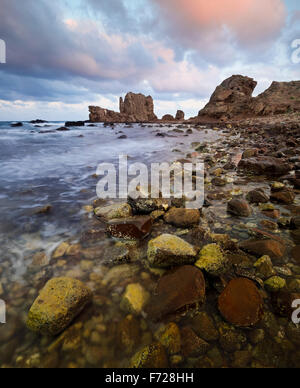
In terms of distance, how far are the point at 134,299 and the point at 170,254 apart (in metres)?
0.50

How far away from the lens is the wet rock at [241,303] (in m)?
1.30

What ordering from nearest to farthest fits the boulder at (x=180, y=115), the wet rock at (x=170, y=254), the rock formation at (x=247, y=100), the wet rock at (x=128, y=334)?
the wet rock at (x=128, y=334) → the wet rock at (x=170, y=254) → the rock formation at (x=247, y=100) → the boulder at (x=180, y=115)

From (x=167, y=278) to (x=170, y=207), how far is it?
147cm

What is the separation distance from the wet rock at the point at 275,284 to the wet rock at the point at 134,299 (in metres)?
1.01

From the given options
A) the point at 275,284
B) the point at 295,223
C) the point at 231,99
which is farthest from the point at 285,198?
the point at 231,99

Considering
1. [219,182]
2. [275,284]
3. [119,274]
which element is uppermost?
[219,182]

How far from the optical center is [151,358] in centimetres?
114

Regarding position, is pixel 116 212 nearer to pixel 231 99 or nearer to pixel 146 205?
pixel 146 205

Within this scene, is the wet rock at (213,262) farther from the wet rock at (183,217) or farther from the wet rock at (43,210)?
the wet rock at (43,210)

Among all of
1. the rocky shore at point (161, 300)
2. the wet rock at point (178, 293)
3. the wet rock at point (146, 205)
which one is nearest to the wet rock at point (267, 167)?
the rocky shore at point (161, 300)

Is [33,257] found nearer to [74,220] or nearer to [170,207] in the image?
[74,220]
